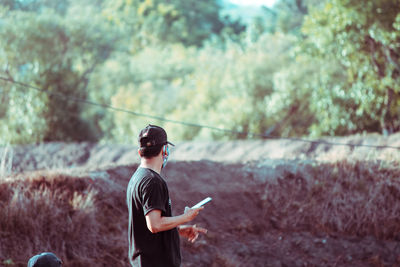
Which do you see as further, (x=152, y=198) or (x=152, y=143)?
(x=152, y=143)

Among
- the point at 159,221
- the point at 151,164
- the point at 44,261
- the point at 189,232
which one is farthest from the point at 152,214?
the point at 44,261

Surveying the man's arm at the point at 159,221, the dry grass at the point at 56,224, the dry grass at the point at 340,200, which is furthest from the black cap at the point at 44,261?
the dry grass at the point at 340,200

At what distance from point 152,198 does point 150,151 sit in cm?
36

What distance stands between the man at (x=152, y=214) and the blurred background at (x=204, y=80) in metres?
4.27

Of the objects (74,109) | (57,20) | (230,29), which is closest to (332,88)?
(74,109)

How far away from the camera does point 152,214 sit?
3346mm

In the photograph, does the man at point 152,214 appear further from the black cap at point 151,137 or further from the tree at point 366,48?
the tree at point 366,48

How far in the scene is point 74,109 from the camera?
63.9 ft

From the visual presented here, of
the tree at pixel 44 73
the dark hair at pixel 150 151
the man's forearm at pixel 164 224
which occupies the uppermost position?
the tree at pixel 44 73

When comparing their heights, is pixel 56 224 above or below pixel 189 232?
below

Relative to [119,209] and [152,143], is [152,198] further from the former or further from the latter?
[119,209]

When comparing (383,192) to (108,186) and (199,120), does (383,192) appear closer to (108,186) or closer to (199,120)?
(108,186)

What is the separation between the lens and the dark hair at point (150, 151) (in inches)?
140

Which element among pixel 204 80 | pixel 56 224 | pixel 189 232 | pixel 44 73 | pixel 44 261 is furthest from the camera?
pixel 204 80
